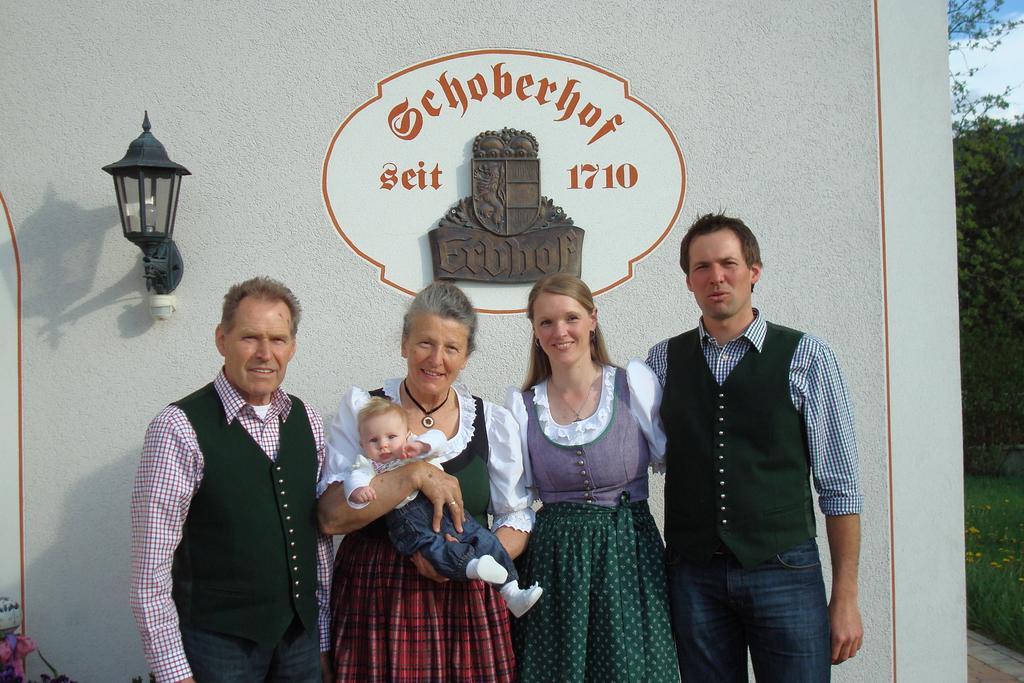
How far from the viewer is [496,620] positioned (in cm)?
217

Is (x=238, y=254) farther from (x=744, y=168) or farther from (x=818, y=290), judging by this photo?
(x=818, y=290)

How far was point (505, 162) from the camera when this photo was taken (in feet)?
10.5

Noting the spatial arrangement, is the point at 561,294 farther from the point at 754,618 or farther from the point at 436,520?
the point at 754,618

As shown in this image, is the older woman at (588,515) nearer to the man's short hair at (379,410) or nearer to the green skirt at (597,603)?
the green skirt at (597,603)

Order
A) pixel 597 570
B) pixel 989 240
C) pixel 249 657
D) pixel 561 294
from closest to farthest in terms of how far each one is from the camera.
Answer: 1. pixel 249 657
2. pixel 597 570
3. pixel 561 294
4. pixel 989 240

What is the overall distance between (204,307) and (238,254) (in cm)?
25

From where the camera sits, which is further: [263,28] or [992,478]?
[992,478]

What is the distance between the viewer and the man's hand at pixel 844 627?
2100 mm

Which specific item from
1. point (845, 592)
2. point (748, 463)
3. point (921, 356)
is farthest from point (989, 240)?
point (748, 463)

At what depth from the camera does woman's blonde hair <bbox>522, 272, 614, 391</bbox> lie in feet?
7.46

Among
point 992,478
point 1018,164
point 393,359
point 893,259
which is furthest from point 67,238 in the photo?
point 1018,164

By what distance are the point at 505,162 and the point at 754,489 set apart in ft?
5.54

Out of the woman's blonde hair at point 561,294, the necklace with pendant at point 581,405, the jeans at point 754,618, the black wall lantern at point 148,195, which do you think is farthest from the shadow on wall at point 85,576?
the jeans at point 754,618

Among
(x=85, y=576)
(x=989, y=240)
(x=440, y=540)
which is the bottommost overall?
(x=85, y=576)
